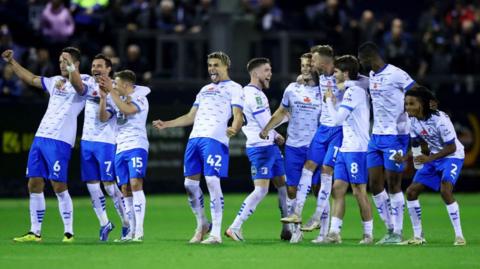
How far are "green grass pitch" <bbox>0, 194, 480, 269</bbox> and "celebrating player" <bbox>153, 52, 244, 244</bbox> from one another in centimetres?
50

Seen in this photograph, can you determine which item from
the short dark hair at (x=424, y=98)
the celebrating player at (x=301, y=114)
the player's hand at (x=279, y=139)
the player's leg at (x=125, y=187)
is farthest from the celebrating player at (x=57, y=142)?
the short dark hair at (x=424, y=98)

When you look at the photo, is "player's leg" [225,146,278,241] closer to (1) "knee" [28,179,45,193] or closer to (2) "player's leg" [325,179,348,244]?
(2) "player's leg" [325,179,348,244]

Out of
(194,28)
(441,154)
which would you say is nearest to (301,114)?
(441,154)

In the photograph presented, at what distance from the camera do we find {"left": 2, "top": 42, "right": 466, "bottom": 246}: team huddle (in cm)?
1577

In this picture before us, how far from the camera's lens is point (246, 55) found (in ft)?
94.2

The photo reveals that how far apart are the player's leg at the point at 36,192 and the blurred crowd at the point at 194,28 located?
32.1 feet

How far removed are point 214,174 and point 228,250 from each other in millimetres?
1333

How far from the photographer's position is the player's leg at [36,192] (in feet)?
52.9

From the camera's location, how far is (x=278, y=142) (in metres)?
16.7

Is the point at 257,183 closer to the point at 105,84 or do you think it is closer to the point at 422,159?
the point at 422,159

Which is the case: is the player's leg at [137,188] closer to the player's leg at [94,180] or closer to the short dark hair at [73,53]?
the player's leg at [94,180]

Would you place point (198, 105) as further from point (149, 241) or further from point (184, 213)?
point (184, 213)

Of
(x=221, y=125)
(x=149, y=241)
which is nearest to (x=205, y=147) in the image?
(x=221, y=125)

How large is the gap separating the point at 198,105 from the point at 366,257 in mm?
3569
